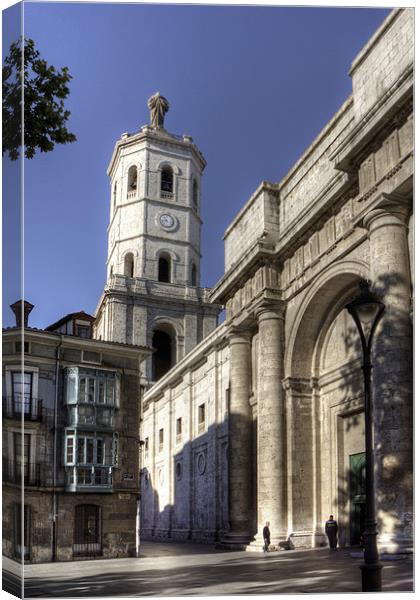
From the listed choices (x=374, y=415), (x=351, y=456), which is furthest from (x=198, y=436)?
(x=374, y=415)

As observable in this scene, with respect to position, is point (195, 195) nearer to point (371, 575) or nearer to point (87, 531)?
point (87, 531)

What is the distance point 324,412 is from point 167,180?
3079cm

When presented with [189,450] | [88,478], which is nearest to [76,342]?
[88,478]

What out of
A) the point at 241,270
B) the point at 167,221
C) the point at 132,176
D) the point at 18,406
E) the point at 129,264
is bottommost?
the point at 18,406

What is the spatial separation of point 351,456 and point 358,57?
10.5 m

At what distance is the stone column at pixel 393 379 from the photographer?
1582 cm

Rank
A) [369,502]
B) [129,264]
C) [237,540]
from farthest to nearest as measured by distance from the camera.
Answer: [129,264] < [237,540] < [369,502]

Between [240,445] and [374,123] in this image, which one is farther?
[240,445]

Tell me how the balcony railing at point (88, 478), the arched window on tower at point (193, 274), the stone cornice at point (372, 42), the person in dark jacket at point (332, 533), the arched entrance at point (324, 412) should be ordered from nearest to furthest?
the balcony railing at point (88, 478) < the stone cornice at point (372, 42) < the person in dark jacket at point (332, 533) < the arched entrance at point (324, 412) < the arched window on tower at point (193, 274)

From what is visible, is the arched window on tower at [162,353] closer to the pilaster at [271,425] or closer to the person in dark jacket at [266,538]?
the pilaster at [271,425]

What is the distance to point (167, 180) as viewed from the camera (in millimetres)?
51438

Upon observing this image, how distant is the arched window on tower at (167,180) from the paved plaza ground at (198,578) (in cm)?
3596

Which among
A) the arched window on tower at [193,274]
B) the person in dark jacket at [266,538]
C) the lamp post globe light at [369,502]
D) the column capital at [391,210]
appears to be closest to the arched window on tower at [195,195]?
the arched window on tower at [193,274]

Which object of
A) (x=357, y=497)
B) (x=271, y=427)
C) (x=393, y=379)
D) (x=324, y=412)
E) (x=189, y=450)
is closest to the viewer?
(x=393, y=379)
